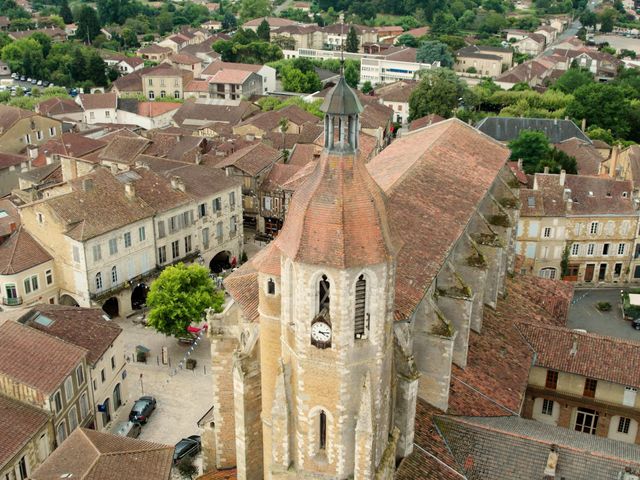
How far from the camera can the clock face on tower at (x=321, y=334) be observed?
912 inches

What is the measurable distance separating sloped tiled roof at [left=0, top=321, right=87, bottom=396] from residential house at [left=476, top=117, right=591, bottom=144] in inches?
2694

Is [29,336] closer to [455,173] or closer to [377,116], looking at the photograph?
[455,173]

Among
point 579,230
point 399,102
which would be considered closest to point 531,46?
point 399,102

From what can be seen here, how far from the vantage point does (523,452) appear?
2967cm

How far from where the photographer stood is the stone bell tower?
22469 mm

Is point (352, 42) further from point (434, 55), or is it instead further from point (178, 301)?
point (178, 301)

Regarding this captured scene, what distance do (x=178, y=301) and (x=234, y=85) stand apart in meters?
86.1

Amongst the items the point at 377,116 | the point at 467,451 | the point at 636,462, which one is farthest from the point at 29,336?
the point at 377,116

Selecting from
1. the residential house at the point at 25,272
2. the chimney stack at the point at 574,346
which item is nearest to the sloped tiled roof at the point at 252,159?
the residential house at the point at 25,272

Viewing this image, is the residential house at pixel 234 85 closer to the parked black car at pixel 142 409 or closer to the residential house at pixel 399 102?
the residential house at pixel 399 102

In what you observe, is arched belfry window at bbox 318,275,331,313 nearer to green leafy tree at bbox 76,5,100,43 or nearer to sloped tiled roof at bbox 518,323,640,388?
sloped tiled roof at bbox 518,323,640,388

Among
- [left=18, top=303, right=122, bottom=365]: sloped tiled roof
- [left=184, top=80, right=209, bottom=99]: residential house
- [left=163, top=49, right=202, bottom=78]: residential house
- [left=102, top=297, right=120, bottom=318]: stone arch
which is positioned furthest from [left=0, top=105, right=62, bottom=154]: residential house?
[left=163, top=49, right=202, bottom=78]: residential house

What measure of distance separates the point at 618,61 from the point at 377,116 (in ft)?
303

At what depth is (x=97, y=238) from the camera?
51812mm
